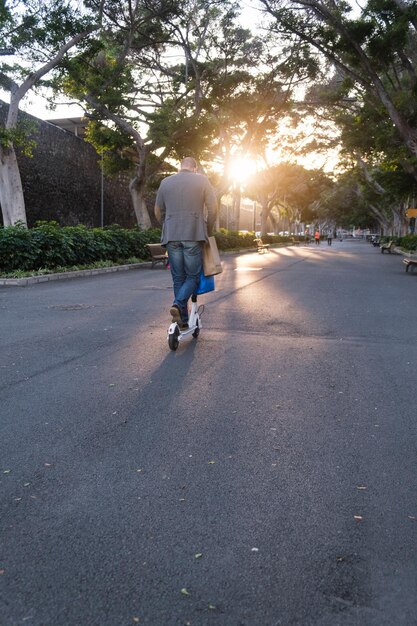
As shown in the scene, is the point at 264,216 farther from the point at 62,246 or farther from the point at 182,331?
the point at 182,331

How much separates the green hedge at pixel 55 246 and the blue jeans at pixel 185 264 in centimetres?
917

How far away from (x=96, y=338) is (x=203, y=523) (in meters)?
4.27

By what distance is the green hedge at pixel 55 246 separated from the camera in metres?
14.0

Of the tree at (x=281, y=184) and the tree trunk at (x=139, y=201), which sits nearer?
the tree trunk at (x=139, y=201)

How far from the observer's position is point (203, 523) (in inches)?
92.4

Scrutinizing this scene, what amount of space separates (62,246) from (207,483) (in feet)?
44.1

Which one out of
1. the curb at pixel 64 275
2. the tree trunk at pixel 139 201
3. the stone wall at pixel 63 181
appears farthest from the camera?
the tree trunk at pixel 139 201

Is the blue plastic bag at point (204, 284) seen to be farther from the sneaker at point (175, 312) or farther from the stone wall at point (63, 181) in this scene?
the stone wall at point (63, 181)

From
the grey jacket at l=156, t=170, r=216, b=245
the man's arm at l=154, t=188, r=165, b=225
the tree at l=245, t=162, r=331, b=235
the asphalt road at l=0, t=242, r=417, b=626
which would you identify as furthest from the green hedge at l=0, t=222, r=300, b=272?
the tree at l=245, t=162, r=331, b=235

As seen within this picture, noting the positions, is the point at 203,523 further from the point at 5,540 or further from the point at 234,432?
the point at 234,432

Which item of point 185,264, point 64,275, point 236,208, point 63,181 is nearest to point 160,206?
point 185,264

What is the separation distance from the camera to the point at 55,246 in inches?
597

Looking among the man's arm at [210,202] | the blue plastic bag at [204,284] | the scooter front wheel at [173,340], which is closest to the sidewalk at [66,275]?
the blue plastic bag at [204,284]

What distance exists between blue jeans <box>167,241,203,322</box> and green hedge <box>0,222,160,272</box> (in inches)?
361
